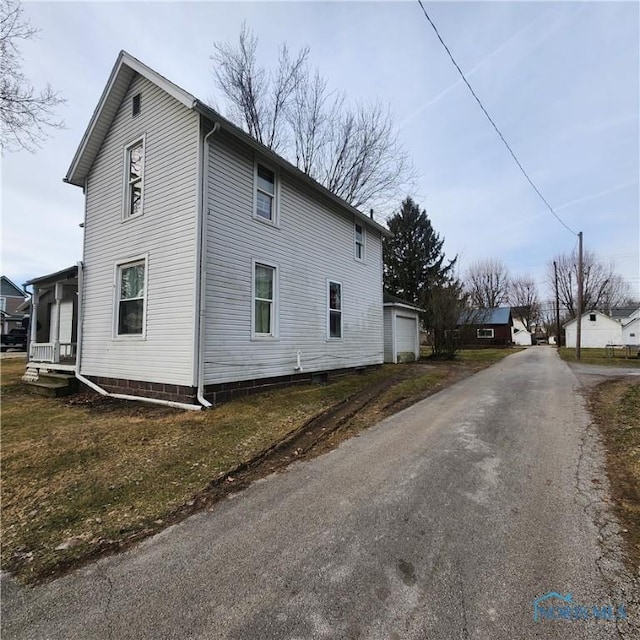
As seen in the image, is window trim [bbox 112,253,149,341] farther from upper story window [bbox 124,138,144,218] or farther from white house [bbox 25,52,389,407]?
upper story window [bbox 124,138,144,218]

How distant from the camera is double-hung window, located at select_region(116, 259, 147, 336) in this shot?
26.8 feet

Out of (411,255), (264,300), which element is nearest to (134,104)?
(264,300)

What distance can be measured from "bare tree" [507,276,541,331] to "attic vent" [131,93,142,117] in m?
58.0

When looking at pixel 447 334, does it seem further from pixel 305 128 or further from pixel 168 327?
pixel 168 327

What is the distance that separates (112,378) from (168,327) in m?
2.56

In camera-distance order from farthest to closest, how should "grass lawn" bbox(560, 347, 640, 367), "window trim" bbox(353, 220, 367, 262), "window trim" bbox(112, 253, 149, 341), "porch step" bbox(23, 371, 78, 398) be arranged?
"grass lawn" bbox(560, 347, 640, 367), "window trim" bbox(353, 220, 367, 262), "porch step" bbox(23, 371, 78, 398), "window trim" bbox(112, 253, 149, 341)

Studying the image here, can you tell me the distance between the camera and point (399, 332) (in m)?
16.9

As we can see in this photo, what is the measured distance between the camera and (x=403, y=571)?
7.52 ft

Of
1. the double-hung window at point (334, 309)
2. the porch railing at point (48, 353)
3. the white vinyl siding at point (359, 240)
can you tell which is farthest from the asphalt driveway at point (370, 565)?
A: the porch railing at point (48, 353)

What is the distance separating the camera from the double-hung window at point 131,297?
8.16 m

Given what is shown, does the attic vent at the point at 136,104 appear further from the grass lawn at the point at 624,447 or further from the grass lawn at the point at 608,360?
the grass lawn at the point at 608,360

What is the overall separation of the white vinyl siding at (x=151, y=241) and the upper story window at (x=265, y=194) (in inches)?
68.1

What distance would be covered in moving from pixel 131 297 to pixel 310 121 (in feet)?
51.4

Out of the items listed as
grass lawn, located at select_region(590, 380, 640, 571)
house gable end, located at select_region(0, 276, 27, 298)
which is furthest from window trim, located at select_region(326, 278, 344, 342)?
house gable end, located at select_region(0, 276, 27, 298)
